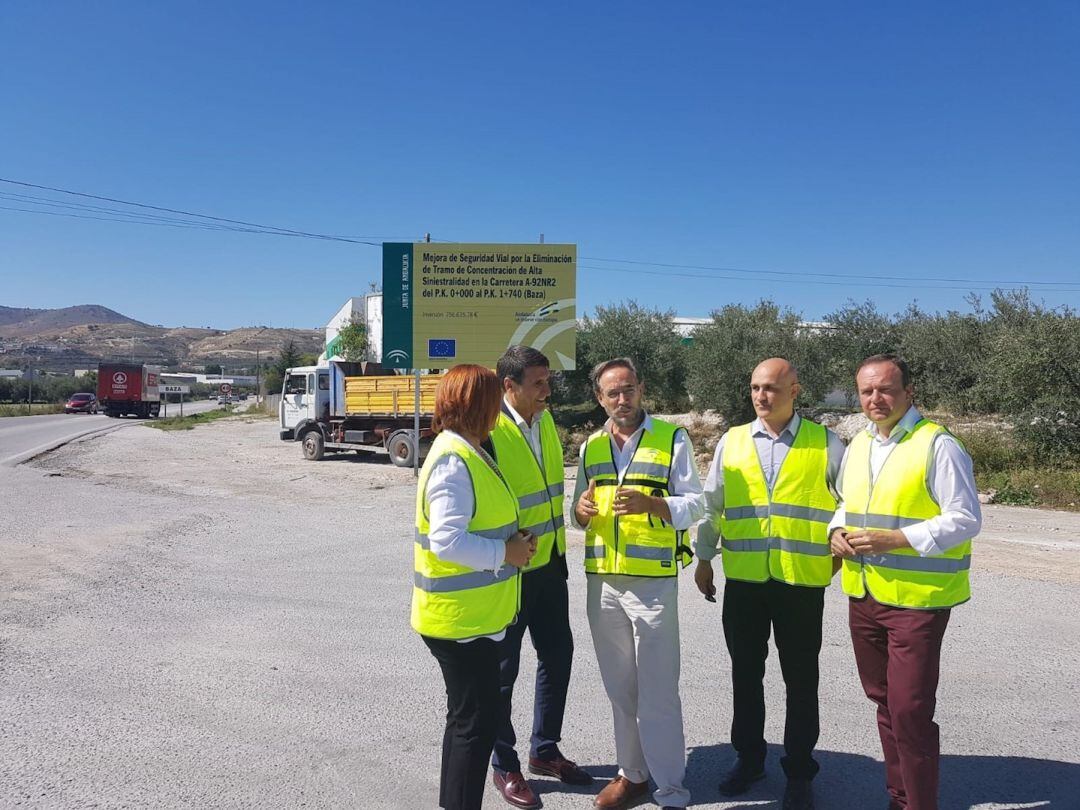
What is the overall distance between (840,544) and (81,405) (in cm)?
5593

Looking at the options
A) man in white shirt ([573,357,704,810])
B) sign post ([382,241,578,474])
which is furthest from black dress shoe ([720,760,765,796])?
sign post ([382,241,578,474])

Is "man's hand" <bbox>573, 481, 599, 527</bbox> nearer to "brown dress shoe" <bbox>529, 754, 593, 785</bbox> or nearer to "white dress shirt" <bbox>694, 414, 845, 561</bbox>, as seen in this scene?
"white dress shirt" <bbox>694, 414, 845, 561</bbox>

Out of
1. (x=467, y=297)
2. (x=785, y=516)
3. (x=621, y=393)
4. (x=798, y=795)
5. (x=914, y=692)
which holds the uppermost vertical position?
(x=467, y=297)

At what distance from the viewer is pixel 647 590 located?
313 centimetres

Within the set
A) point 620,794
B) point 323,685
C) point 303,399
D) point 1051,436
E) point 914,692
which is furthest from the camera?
Answer: point 303,399

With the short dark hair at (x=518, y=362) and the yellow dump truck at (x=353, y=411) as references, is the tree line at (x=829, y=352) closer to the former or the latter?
the yellow dump truck at (x=353, y=411)

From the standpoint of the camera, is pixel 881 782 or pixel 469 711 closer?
pixel 469 711

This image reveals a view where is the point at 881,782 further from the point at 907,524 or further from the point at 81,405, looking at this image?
the point at 81,405

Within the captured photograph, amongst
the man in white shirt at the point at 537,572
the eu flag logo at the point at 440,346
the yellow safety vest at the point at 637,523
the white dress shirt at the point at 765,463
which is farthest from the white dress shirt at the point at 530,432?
the eu flag logo at the point at 440,346

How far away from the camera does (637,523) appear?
3.13m

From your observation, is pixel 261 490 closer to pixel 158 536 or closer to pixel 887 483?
pixel 158 536

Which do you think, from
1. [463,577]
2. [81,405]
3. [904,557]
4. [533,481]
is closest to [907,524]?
[904,557]

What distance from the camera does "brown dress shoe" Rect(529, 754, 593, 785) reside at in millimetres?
3379

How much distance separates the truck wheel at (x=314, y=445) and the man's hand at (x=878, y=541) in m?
18.2
